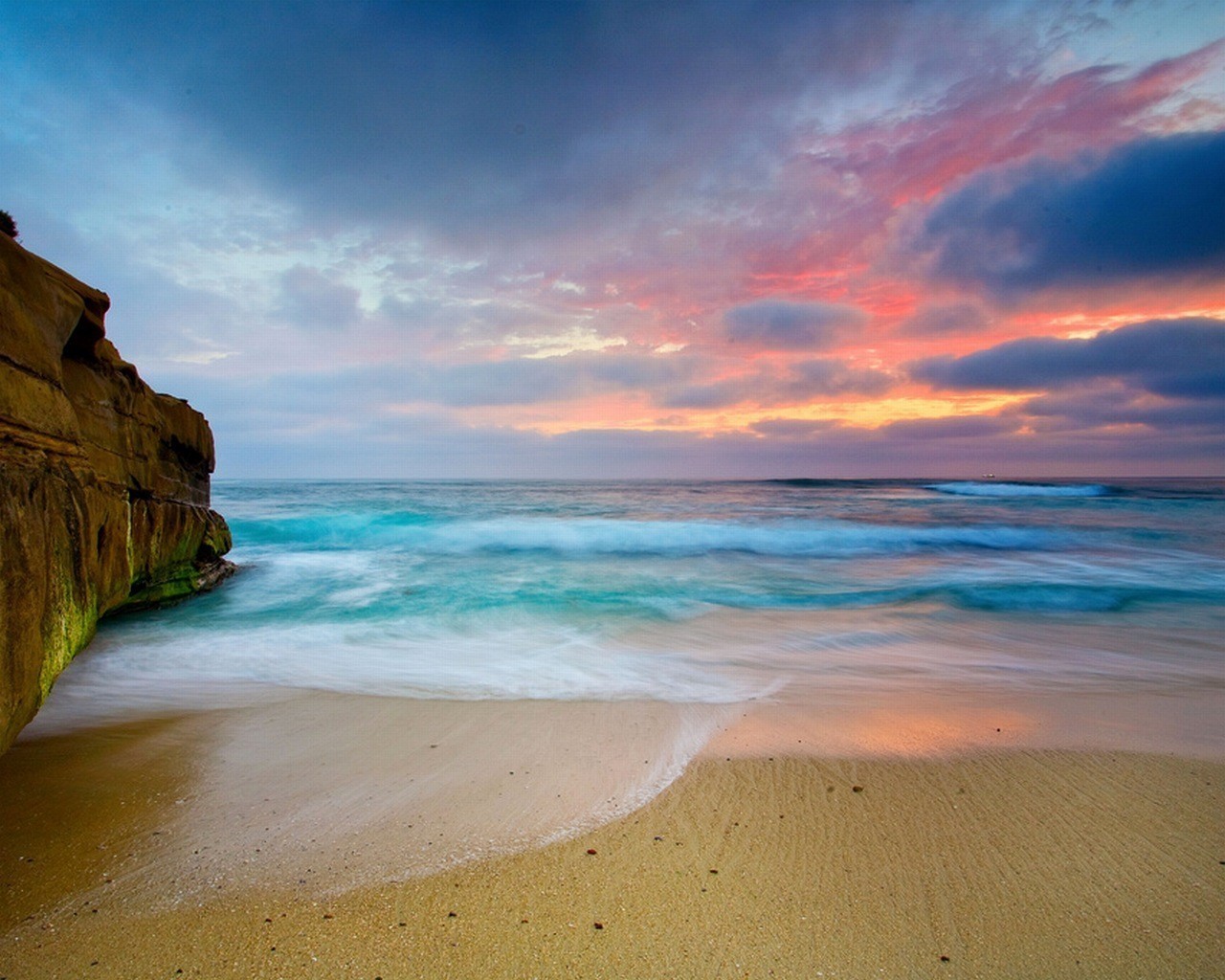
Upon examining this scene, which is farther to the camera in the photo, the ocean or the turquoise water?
the turquoise water


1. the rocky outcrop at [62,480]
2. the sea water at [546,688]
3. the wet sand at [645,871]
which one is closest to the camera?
the wet sand at [645,871]

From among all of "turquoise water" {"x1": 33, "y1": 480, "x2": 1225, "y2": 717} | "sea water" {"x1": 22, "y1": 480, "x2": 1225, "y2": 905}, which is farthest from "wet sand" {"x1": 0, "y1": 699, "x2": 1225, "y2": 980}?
"turquoise water" {"x1": 33, "y1": 480, "x2": 1225, "y2": 717}

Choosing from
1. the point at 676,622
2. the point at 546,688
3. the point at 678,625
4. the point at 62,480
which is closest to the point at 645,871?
the point at 546,688

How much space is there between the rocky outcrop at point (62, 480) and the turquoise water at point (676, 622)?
121 cm

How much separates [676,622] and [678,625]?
160 millimetres

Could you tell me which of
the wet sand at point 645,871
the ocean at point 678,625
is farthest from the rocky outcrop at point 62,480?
the ocean at point 678,625

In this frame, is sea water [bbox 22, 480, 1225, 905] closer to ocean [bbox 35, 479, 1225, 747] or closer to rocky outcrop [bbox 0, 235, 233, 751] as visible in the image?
ocean [bbox 35, 479, 1225, 747]

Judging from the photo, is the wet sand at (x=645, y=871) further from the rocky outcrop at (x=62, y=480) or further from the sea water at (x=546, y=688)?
the rocky outcrop at (x=62, y=480)

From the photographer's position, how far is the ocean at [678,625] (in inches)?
200

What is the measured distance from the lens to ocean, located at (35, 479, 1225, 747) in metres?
5.09

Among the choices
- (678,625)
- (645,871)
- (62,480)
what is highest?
(62,480)

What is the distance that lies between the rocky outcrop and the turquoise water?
1.21 m

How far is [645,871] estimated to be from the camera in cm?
239

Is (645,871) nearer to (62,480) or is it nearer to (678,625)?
(62,480)
